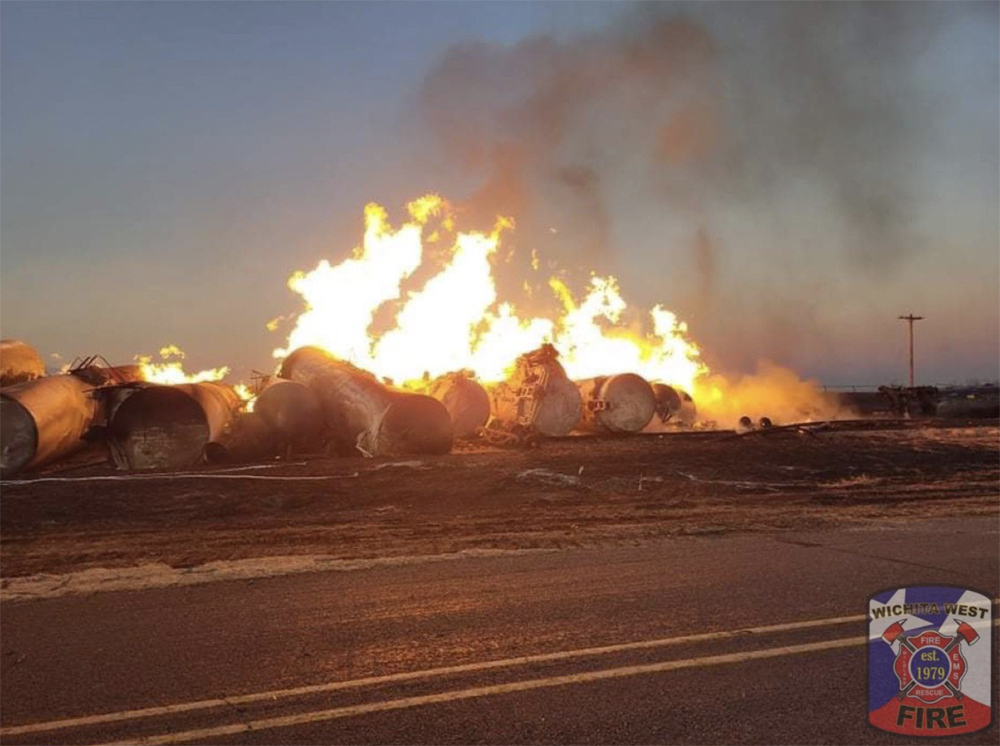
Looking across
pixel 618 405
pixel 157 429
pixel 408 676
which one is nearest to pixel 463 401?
pixel 618 405

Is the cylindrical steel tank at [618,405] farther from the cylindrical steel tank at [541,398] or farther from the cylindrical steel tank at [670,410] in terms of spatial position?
the cylindrical steel tank at [670,410]

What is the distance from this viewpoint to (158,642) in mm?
7027

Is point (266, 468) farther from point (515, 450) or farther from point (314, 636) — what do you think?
point (314, 636)

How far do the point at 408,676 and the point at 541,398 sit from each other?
25.0 m

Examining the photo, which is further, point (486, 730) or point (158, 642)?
point (158, 642)

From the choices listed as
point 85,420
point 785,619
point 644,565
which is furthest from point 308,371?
point 785,619

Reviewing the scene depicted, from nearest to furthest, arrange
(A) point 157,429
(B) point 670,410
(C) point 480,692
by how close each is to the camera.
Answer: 1. (C) point 480,692
2. (A) point 157,429
3. (B) point 670,410

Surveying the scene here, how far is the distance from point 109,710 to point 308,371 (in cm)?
2196

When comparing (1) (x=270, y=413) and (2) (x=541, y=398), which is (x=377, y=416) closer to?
(1) (x=270, y=413)

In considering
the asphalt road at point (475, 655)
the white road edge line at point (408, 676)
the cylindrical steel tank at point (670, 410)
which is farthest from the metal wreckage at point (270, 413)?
the white road edge line at point (408, 676)

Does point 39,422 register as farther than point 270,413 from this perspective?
No

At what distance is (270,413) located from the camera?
79.4 feet

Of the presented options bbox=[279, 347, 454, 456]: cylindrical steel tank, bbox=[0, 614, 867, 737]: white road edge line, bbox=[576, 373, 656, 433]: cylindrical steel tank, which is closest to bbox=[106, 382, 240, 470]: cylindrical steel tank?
bbox=[279, 347, 454, 456]: cylindrical steel tank

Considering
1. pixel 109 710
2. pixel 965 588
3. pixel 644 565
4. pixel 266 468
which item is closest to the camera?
pixel 109 710
